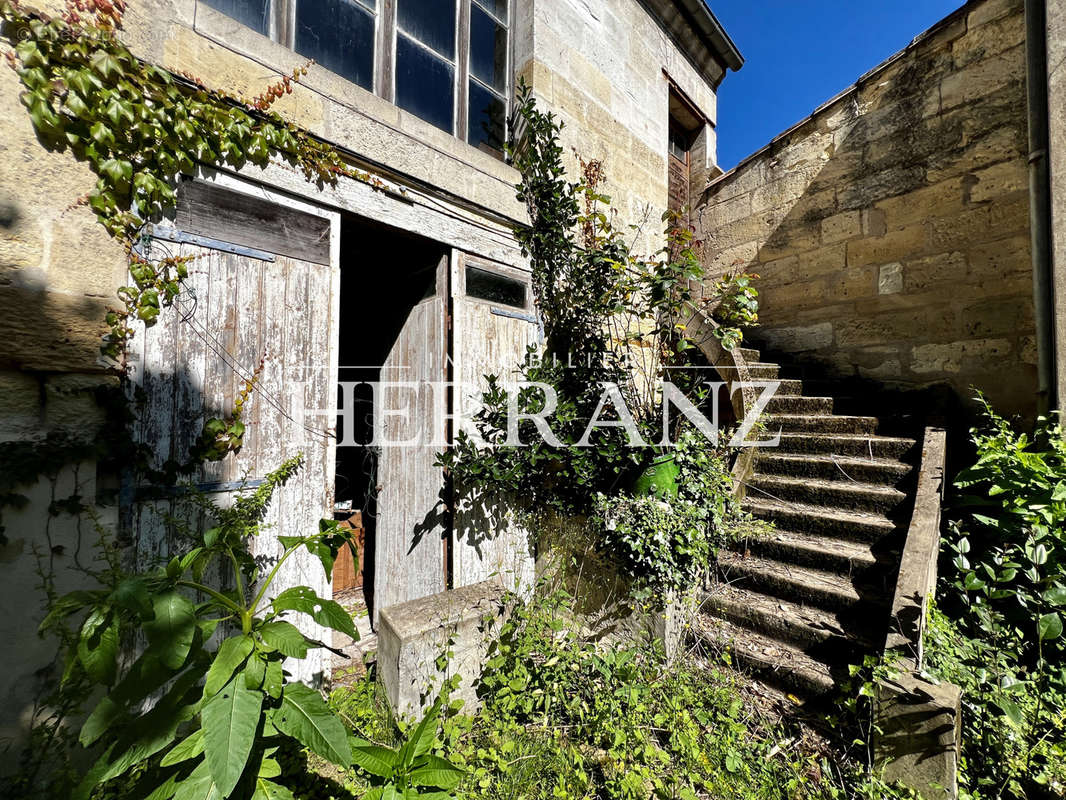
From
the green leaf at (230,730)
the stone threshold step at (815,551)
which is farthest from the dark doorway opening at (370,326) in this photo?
the stone threshold step at (815,551)

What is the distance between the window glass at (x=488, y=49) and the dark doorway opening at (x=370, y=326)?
1.61 meters

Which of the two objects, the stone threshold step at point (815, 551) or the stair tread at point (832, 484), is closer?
the stone threshold step at point (815, 551)

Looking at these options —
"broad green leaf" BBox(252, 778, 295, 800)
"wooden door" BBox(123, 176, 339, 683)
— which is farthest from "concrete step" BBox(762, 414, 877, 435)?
"broad green leaf" BBox(252, 778, 295, 800)

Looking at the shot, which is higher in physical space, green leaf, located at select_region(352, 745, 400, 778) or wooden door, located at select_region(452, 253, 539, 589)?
wooden door, located at select_region(452, 253, 539, 589)

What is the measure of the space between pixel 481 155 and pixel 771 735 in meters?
3.96

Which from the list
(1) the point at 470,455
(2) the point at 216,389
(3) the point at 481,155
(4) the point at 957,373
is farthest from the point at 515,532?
(4) the point at 957,373

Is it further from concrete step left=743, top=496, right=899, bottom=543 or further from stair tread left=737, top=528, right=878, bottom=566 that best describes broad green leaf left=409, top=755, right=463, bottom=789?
concrete step left=743, top=496, right=899, bottom=543

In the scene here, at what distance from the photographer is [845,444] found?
3639 mm

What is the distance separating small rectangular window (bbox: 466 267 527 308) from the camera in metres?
3.22

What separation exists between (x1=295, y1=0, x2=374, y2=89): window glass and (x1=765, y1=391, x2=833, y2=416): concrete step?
438cm

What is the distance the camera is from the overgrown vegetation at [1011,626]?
5.98 feet

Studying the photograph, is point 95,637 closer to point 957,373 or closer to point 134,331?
point 134,331

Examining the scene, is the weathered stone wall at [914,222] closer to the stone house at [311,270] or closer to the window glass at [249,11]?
the stone house at [311,270]

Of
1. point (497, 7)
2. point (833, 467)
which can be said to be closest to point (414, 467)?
point (833, 467)
